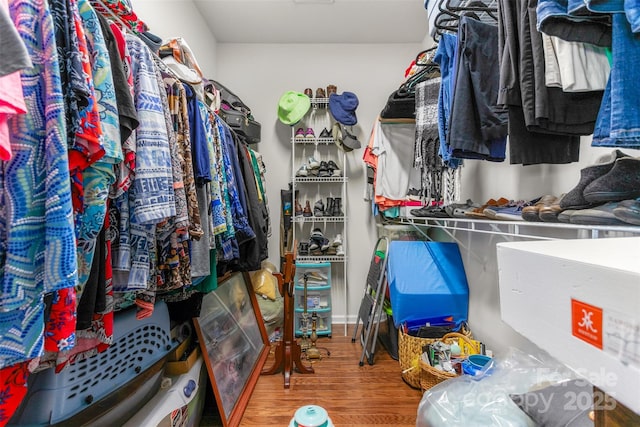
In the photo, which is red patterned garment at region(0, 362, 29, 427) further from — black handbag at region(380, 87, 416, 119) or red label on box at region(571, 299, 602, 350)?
black handbag at region(380, 87, 416, 119)

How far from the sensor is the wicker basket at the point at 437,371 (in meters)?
1.50

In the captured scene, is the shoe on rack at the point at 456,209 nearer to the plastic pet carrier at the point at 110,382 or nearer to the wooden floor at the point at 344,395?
the wooden floor at the point at 344,395

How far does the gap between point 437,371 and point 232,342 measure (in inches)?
48.2

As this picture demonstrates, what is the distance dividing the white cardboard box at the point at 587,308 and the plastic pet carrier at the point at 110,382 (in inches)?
46.3

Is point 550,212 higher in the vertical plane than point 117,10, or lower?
lower

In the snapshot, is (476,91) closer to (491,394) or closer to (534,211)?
(534,211)

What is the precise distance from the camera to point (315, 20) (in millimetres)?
2576

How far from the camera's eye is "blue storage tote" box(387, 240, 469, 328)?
6.24ft

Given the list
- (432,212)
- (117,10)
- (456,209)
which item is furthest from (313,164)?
(117,10)

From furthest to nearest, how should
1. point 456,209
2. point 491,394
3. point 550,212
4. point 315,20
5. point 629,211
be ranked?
point 315,20 < point 456,209 < point 491,394 < point 550,212 < point 629,211

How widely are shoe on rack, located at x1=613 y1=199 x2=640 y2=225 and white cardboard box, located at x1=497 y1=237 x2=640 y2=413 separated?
32cm

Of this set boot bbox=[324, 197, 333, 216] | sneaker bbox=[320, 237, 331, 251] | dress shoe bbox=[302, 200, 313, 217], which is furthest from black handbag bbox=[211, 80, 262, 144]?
sneaker bbox=[320, 237, 331, 251]

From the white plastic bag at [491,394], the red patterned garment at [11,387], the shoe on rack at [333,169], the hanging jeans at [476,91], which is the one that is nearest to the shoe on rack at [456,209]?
the hanging jeans at [476,91]

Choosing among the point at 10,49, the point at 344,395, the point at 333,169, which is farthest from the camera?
the point at 333,169
